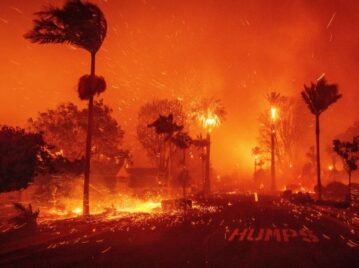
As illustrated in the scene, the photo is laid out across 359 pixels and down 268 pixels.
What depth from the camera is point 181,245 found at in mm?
13953

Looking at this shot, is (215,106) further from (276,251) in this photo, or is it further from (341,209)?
(276,251)

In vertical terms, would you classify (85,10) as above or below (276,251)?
above

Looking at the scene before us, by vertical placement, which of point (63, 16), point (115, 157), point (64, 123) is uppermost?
point (63, 16)

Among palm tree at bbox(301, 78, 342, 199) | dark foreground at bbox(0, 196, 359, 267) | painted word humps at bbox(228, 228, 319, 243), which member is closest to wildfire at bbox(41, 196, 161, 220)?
dark foreground at bbox(0, 196, 359, 267)

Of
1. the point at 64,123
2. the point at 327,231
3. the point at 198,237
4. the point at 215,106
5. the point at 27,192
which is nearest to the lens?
the point at 198,237

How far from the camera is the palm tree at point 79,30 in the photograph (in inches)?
925

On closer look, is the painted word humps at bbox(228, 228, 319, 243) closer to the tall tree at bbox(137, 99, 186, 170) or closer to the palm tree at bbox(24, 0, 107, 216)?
the palm tree at bbox(24, 0, 107, 216)

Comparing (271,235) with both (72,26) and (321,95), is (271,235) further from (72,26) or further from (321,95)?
(321,95)

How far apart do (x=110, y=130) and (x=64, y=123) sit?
18.9 ft

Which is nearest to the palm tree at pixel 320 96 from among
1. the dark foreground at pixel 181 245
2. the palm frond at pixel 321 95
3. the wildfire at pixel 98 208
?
the palm frond at pixel 321 95

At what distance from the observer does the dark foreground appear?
11.1m

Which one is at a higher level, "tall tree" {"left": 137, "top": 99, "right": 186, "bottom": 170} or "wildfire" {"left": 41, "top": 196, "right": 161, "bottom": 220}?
"tall tree" {"left": 137, "top": 99, "right": 186, "bottom": 170}

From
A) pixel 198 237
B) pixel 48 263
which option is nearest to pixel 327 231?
pixel 198 237

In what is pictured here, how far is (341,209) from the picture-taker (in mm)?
30875
